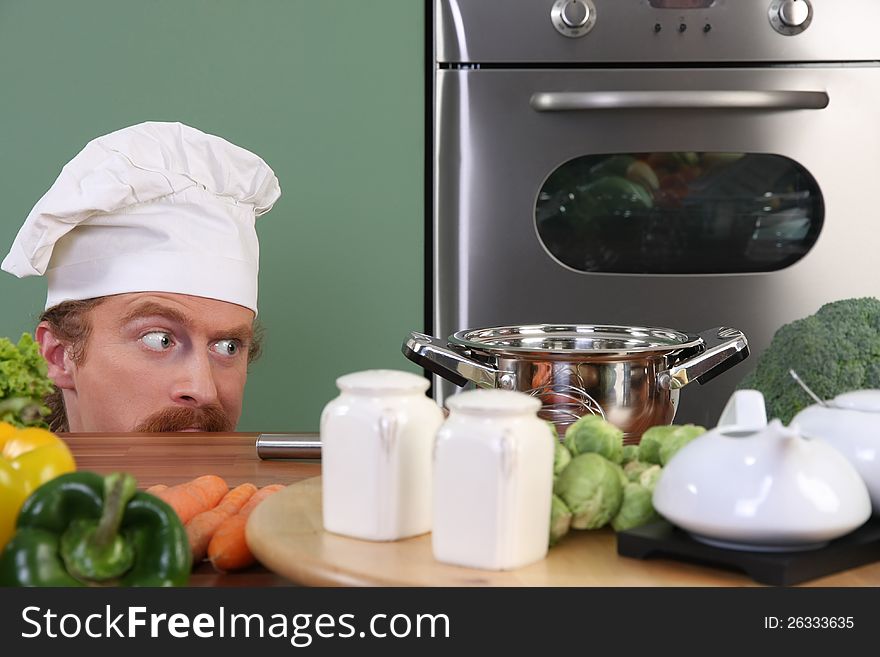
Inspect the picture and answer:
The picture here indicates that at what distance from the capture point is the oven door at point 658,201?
178 cm

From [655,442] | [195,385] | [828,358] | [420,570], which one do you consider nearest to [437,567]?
[420,570]

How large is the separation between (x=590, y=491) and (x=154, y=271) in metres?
0.96

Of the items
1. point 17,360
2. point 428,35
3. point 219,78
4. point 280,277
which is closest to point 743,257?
point 428,35

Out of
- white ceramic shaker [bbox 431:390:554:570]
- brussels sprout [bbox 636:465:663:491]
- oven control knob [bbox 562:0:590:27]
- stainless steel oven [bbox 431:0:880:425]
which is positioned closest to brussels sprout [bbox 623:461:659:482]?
brussels sprout [bbox 636:465:663:491]

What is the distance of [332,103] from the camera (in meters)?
1.82

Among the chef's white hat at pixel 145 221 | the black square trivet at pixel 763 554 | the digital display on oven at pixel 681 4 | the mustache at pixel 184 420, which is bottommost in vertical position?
the mustache at pixel 184 420

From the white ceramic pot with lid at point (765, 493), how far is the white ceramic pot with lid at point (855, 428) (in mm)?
57

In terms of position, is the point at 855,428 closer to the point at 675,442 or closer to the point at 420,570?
the point at 675,442

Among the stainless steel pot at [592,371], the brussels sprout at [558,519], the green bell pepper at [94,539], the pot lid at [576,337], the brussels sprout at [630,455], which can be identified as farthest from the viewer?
the pot lid at [576,337]

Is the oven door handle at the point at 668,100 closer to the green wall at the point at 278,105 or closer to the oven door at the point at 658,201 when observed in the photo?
the oven door at the point at 658,201

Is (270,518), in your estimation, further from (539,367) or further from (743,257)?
(743,257)

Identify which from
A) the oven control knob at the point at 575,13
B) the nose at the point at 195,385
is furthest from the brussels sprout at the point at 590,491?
the oven control knob at the point at 575,13

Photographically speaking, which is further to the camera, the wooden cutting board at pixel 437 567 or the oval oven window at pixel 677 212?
the oval oven window at pixel 677 212

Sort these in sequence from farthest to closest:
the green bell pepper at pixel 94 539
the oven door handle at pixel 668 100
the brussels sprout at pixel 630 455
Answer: the oven door handle at pixel 668 100 → the brussels sprout at pixel 630 455 → the green bell pepper at pixel 94 539
